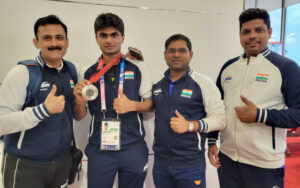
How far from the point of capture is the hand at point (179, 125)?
1.58 meters

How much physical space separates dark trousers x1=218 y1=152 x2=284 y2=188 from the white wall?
0.95 m

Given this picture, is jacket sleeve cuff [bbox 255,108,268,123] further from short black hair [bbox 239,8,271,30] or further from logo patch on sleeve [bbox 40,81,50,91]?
logo patch on sleeve [bbox 40,81,50,91]

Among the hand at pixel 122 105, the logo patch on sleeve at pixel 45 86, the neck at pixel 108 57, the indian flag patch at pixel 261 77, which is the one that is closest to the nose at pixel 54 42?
the logo patch on sleeve at pixel 45 86

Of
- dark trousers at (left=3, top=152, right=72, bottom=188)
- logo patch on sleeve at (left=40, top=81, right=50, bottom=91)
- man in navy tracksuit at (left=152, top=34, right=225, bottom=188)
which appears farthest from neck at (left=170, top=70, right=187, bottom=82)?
dark trousers at (left=3, top=152, right=72, bottom=188)

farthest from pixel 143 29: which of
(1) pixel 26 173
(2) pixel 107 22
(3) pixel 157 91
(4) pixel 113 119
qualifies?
(1) pixel 26 173

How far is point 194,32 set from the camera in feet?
8.77

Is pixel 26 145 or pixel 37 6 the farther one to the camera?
pixel 37 6

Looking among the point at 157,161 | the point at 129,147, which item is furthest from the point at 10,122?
the point at 157,161

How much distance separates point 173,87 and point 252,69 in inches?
26.8

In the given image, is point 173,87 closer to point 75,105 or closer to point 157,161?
point 157,161

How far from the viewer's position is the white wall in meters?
2.24

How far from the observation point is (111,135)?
174 cm

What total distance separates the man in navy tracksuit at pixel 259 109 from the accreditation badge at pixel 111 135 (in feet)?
3.21

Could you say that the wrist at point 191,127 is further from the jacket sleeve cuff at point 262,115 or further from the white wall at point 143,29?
the white wall at point 143,29
